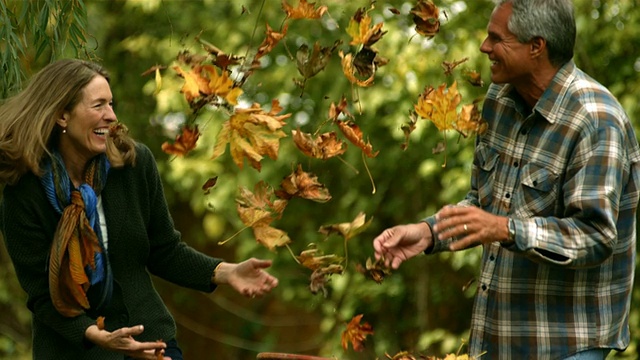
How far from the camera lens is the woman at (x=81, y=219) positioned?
3342mm

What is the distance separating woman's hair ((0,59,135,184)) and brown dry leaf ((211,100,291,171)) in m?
0.37

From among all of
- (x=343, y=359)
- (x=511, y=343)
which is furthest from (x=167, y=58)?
(x=511, y=343)

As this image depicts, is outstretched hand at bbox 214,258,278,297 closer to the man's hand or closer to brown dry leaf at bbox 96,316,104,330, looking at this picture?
brown dry leaf at bbox 96,316,104,330

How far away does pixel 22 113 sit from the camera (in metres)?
3.46

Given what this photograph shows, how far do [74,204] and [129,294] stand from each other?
30 centimetres

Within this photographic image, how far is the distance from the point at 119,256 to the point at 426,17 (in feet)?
3.46

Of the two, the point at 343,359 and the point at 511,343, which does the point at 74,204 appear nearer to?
the point at 511,343

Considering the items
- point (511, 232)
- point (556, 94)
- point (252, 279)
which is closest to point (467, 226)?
point (511, 232)

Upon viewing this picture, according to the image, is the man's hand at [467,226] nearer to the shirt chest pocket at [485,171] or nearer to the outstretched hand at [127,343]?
the shirt chest pocket at [485,171]

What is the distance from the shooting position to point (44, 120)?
11.2ft

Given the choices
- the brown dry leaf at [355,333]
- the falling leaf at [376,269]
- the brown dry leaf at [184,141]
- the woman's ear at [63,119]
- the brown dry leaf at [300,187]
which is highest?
the brown dry leaf at [184,141]

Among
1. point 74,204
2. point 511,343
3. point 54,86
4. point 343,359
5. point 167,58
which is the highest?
point 54,86

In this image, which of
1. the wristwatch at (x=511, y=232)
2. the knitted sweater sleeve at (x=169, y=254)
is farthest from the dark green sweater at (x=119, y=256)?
the wristwatch at (x=511, y=232)

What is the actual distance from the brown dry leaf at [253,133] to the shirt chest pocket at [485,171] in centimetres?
57
